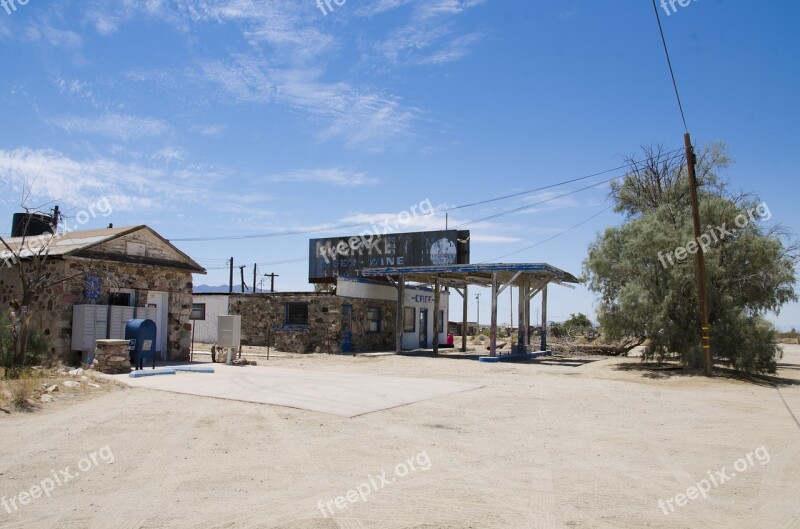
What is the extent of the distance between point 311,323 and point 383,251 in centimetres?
766

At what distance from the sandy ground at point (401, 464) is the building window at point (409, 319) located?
62.7ft

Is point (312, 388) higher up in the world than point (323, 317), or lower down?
lower down

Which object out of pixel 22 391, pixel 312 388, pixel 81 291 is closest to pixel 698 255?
pixel 312 388

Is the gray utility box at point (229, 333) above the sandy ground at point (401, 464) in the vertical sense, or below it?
above

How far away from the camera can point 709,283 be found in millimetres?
17859

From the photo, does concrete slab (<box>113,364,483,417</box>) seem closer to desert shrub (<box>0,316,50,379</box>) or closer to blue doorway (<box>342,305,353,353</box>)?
desert shrub (<box>0,316,50,379</box>)

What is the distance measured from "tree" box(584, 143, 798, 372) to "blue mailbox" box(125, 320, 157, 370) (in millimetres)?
13657

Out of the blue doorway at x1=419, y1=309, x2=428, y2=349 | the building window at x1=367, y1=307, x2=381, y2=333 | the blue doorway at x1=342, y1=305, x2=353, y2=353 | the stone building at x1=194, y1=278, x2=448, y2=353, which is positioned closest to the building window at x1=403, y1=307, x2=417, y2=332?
the stone building at x1=194, y1=278, x2=448, y2=353

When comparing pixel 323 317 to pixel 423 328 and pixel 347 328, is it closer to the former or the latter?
pixel 347 328

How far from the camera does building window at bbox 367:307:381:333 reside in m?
28.5

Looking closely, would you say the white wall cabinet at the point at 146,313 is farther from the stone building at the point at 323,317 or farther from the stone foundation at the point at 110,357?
the stone building at the point at 323,317

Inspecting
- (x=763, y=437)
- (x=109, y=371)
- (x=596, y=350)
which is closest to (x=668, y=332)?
(x=763, y=437)

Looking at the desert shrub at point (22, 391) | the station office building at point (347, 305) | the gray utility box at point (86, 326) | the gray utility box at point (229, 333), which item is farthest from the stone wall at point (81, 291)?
the station office building at point (347, 305)

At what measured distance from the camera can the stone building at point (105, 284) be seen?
15.4 metres
